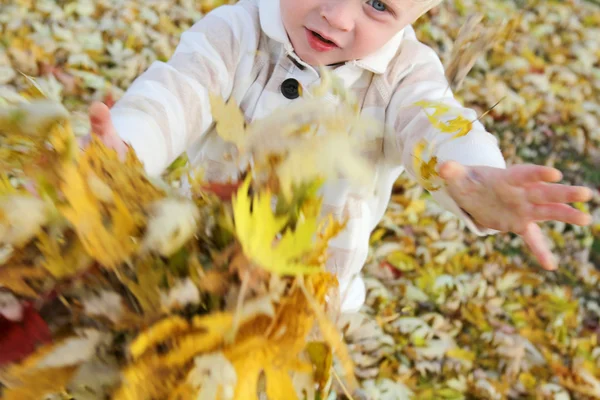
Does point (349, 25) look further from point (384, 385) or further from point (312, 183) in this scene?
point (384, 385)

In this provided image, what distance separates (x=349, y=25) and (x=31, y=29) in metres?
1.37

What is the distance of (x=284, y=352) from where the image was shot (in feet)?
1.22

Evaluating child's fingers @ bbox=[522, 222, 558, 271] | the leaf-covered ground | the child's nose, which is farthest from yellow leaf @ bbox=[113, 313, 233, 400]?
the leaf-covered ground

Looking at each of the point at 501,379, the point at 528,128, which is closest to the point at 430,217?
the point at 501,379

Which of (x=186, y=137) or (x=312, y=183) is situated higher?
(x=312, y=183)

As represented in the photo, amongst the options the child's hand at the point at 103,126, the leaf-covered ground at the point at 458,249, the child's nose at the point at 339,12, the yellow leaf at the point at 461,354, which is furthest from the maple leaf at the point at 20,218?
the yellow leaf at the point at 461,354

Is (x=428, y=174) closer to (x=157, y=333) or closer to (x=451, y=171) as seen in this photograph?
(x=451, y=171)

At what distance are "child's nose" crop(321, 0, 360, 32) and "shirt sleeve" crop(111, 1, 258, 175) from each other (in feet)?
0.60

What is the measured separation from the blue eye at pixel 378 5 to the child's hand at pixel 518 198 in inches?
10.7

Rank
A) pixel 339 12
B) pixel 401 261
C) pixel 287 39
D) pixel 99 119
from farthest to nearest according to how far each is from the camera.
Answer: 1. pixel 401 261
2. pixel 287 39
3. pixel 339 12
4. pixel 99 119

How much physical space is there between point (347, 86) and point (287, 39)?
120 millimetres

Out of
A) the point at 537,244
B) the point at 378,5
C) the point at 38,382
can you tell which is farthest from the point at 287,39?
the point at 38,382

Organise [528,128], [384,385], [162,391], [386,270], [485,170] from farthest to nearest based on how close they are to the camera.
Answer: [528,128]
[386,270]
[384,385]
[485,170]
[162,391]

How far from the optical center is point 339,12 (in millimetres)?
686
